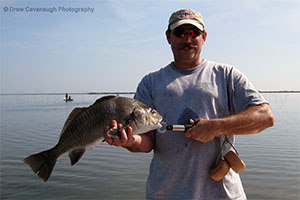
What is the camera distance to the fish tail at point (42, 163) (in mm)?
3215

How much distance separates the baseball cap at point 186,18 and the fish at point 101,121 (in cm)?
103

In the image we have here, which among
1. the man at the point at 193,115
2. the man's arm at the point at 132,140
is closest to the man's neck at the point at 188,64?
the man at the point at 193,115

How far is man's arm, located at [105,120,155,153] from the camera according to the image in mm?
2814

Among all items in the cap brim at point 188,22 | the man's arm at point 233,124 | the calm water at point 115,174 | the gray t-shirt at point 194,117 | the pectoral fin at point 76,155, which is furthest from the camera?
the calm water at point 115,174

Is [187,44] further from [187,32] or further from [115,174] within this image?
[115,174]

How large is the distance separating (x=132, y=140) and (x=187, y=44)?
1.24m

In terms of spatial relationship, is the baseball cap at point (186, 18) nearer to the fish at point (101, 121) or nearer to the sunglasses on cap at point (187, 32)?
the sunglasses on cap at point (187, 32)

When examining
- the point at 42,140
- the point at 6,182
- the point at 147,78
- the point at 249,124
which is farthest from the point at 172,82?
the point at 42,140

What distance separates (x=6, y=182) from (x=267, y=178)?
846cm

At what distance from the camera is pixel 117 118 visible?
2.92 metres

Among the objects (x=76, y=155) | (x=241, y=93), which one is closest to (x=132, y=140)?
(x=76, y=155)

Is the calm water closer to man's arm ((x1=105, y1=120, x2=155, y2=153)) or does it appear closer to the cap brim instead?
man's arm ((x1=105, y1=120, x2=155, y2=153))

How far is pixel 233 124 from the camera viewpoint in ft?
9.04

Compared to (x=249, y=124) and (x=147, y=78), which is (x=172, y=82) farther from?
(x=249, y=124)
